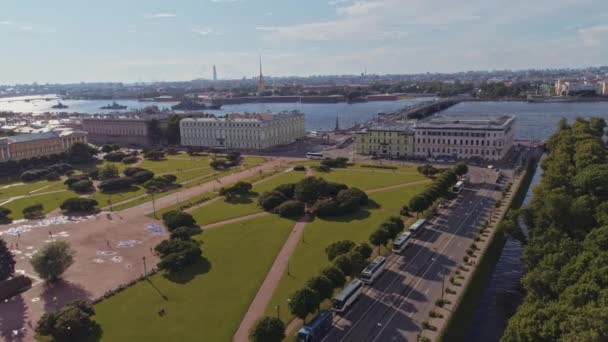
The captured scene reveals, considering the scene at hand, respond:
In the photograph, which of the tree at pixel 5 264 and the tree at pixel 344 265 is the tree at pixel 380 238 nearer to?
the tree at pixel 344 265

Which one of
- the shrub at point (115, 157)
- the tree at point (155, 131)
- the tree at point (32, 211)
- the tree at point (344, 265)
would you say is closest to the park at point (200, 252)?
the tree at point (32, 211)

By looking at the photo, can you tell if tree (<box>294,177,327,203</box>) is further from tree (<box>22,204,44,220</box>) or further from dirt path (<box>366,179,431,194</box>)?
tree (<box>22,204,44,220</box>)

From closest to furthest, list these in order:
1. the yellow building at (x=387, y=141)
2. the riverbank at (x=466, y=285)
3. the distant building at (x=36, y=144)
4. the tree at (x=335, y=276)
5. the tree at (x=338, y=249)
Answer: the riverbank at (x=466, y=285) → the tree at (x=335, y=276) → the tree at (x=338, y=249) → the yellow building at (x=387, y=141) → the distant building at (x=36, y=144)

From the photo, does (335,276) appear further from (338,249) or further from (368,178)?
(368,178)

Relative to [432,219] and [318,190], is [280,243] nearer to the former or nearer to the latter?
[318,190]

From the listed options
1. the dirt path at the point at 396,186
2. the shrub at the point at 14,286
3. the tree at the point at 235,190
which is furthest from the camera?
the dirt path at the point at 396,186

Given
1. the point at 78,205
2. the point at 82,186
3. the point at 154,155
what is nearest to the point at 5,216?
the point at 78,205

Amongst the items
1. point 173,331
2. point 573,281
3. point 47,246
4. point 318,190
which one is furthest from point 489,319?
point 47,246
